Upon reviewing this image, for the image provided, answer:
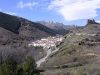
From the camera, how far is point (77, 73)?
54.2 meters

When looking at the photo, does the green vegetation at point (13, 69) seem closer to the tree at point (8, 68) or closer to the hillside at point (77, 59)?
the tree at point (8, 68)

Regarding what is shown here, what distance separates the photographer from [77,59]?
90.1m

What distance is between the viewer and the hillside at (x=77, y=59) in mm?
60375

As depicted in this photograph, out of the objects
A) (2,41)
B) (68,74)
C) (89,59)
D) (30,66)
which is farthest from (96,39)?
(30,66)

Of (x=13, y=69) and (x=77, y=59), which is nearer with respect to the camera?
(x=13, y=69)

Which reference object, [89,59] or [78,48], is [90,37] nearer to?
[78,48]

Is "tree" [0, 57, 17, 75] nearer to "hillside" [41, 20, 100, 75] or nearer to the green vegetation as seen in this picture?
the green vegetation

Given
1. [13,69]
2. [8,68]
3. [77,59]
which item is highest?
[8,68]

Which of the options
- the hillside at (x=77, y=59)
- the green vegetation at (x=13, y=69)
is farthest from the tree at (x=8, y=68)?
the hillside at (x=77, y=59)

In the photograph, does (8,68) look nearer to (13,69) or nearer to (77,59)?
(13,69)

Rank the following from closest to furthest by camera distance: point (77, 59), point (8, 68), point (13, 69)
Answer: point (8, 68) < point (13, 69) < point (77, 59)

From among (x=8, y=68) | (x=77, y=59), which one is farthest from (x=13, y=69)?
(x=77, y=59)

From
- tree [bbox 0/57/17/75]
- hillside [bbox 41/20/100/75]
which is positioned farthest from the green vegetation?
hillside [bbox 41/20/100/75]

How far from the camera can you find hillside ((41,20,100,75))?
6038 centimetres
